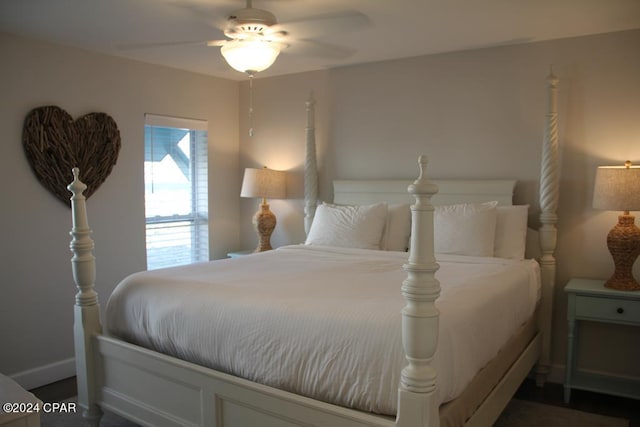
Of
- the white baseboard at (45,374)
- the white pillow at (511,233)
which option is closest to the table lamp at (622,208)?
the white pillow at (511,233)

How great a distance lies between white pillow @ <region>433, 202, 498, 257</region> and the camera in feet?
10.6

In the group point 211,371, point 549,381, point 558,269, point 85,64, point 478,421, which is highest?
point 85,64

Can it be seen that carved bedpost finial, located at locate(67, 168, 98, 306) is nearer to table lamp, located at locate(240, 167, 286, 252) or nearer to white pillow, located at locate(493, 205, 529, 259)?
table lamp, located at locate(240, 167, 286, 252)

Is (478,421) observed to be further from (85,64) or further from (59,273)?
(85,64)

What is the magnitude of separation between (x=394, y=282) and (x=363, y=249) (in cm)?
112

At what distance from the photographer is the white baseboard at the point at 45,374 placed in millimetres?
3367

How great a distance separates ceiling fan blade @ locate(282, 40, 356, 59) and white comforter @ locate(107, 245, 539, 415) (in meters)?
1.61

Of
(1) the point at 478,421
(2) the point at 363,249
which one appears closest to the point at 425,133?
(2) the point at 363,249

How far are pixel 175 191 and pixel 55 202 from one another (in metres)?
1.14

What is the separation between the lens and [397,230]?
3695 mm

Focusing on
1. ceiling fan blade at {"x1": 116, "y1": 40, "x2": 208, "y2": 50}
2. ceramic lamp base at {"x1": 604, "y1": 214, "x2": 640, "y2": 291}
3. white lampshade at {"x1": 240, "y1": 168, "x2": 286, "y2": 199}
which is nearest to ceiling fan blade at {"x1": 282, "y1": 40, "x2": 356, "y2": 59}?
ceiling fan blade at {"x1": 116, "y1": 40, "x2": 208, "y2": 50}

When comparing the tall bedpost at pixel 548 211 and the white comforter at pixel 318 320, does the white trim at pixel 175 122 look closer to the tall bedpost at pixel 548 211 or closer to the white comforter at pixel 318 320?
the white comforter at pixel 318 320

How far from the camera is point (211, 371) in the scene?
2.09 m

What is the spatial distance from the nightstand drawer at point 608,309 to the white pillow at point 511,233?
460 mm
